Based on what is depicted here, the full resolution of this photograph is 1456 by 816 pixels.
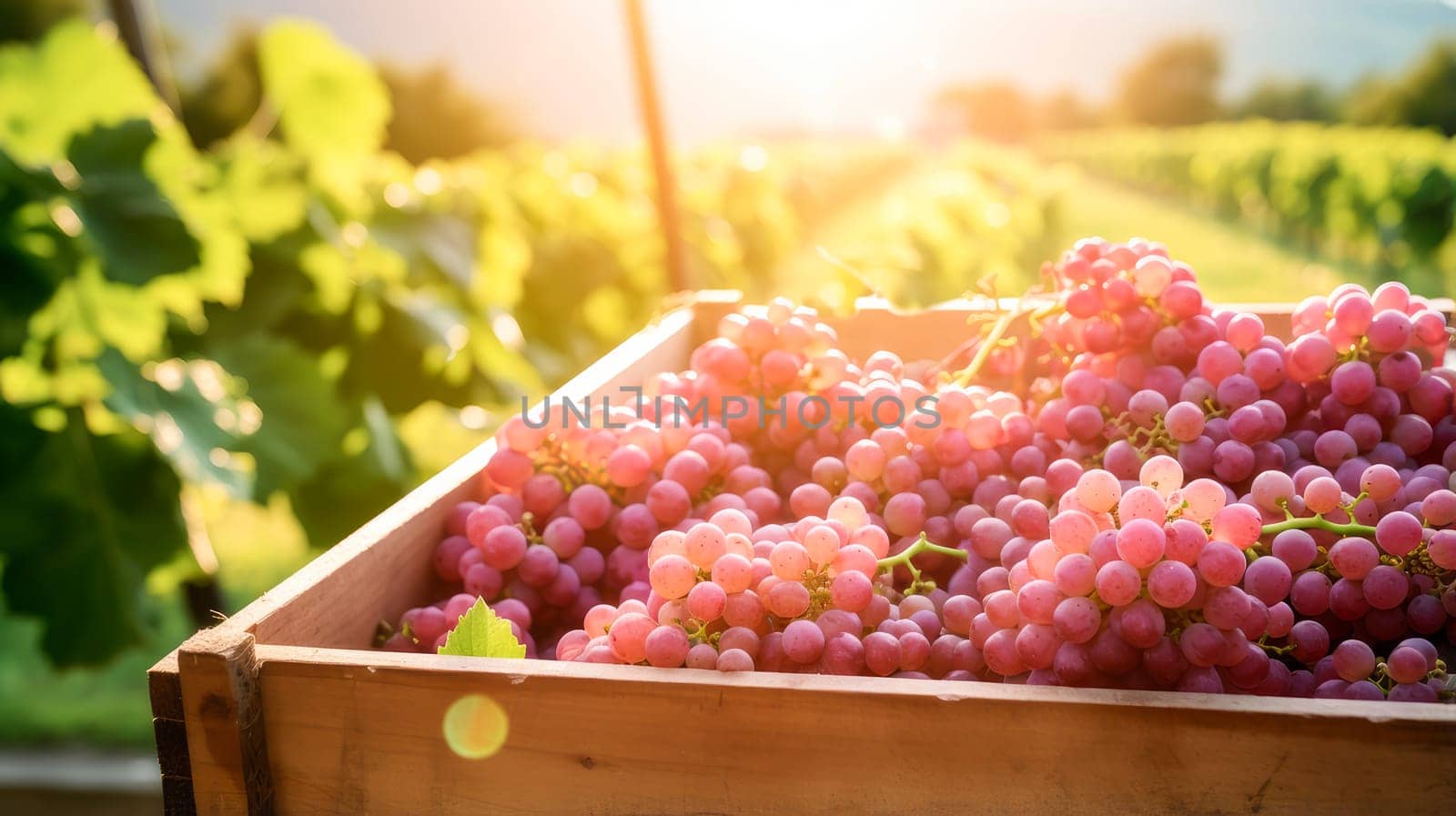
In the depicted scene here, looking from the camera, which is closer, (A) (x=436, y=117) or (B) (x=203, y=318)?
(B) (x=203, y=318)

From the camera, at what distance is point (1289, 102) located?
5231cm

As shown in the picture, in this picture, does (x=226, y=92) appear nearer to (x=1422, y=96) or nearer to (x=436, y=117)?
(x=436, y=117)

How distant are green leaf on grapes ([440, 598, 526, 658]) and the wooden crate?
0.04 m

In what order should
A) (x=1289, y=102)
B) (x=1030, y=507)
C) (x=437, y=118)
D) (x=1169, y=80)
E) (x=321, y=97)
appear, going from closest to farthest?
(x=1030, y=507), (x=321, y=97), (x=437, y=118), (x=1289, y=102), (x=1169, y=80)

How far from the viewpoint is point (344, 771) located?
2.08ft

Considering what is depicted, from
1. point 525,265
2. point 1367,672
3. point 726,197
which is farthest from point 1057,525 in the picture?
point 726,197

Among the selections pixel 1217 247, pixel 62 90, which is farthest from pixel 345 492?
pixel 1217 247

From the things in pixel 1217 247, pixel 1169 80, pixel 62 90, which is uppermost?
pixel 1169 80

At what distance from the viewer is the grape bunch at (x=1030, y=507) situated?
621 mm

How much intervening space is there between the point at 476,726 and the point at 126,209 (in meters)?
1.56

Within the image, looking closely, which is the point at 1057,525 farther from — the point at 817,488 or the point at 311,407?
the point at 311,407

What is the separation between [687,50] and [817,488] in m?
2.49

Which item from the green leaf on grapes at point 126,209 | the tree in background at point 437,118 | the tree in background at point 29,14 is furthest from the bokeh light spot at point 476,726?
the tree in background at point 437,118

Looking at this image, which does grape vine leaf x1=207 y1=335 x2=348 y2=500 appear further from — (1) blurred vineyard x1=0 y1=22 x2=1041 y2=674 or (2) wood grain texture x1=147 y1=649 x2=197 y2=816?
(2) wood grain texture x1=147 y1=649 x2=197 y2=816
